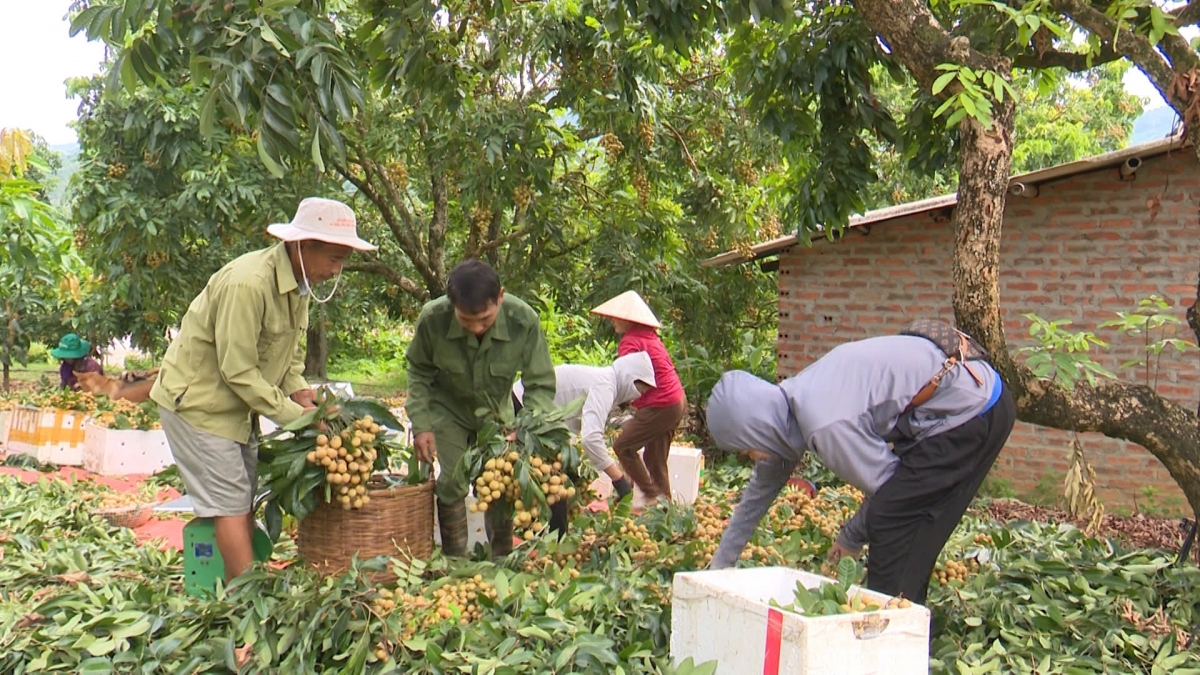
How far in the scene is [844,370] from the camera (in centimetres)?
327

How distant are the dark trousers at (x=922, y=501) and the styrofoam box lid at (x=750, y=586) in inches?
9.1

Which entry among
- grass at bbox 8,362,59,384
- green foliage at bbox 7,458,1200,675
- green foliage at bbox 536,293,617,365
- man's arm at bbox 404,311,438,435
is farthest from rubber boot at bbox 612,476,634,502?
grass at bbox 8,362,59,384

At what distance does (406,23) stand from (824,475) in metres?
4.43

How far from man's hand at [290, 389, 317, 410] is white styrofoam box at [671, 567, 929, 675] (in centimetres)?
166

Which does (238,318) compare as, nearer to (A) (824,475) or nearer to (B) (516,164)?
(B) (516,164)

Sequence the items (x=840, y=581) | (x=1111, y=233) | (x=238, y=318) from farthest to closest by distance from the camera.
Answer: (x=1111, y=233) < (x=238, y=318) < (x=840, y=581)

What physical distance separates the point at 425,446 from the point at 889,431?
185cm

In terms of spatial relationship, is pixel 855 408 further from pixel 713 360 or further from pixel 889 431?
pixel 713 360

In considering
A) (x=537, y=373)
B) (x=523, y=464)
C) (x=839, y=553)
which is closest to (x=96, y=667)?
(x=523, y=464)

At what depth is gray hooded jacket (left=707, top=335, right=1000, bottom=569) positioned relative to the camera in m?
3.19

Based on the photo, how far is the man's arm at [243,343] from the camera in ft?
11.9

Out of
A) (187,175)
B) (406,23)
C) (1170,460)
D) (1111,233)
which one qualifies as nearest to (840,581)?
(1170,460)

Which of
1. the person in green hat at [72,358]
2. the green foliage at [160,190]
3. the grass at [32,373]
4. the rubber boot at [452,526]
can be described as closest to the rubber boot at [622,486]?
the rubber boot at [452,526]

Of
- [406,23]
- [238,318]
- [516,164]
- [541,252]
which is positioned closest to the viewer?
[238,318]
